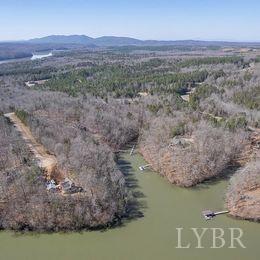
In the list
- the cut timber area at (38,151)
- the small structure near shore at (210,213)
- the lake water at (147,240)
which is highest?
the cut timber area at (38,151)

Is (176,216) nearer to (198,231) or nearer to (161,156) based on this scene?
(198,231)

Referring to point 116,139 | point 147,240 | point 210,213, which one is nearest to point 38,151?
point 116,139

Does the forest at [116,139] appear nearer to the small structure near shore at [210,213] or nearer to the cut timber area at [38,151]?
the cut timber area at [38,151]

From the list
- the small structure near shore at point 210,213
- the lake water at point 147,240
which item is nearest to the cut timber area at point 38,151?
the lake water at point 147,240

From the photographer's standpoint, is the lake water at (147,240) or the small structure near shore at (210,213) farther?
the small structure near shore at (210,213)

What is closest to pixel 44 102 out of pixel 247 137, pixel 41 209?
pixel 247 137

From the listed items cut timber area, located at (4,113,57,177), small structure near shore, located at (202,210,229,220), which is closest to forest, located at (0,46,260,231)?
cut timber area, located at (4,113,57,177)

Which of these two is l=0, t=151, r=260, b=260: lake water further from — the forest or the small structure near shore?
the forest

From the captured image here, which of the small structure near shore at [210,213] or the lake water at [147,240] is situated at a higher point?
the small structure near shore at [210,213]
